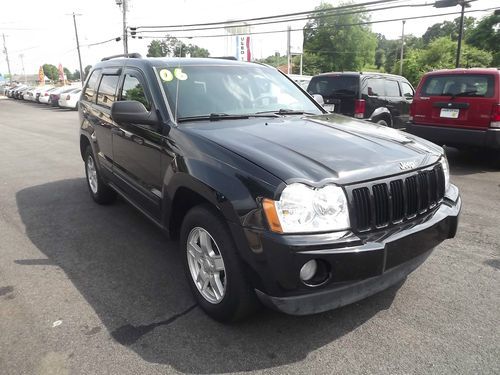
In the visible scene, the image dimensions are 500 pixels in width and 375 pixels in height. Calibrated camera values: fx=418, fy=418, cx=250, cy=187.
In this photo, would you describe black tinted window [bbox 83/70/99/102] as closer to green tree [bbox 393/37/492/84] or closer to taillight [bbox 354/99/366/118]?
taillight [bbox 354/99/366/118]

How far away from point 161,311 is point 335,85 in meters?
8.04

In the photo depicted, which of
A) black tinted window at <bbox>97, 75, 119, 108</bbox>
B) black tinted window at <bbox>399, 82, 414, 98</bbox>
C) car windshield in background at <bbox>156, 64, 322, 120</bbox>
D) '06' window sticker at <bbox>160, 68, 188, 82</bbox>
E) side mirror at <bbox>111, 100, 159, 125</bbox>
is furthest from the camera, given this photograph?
black tinted window at <bbox>399, 82, 414, 98</bbox>

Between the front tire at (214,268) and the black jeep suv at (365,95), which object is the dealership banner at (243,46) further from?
the front tire at (214,268)

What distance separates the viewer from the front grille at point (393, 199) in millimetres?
2455

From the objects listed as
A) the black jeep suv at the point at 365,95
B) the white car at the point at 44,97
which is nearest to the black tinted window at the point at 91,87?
the black jeep suv at the point at 365,95

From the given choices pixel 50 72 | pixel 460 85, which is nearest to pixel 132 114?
pixel 460 85

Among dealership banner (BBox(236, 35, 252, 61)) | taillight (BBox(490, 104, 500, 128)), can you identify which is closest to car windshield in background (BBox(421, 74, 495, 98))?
taillight (BBox(490, 104, 500, 128))

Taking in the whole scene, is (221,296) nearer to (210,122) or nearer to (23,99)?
(210,122)

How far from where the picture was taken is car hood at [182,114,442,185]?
8.16 feet

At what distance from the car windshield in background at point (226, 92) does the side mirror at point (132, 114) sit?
197 millimetres

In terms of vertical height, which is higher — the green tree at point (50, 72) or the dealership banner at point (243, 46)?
the dealership banner at point (243, 46)

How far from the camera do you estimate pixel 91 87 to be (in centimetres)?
546

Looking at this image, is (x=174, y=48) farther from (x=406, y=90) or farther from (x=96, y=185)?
(x=406, y=90)

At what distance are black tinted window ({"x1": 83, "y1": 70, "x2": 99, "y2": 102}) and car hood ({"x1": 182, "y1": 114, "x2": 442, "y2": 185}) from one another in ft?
8.91
